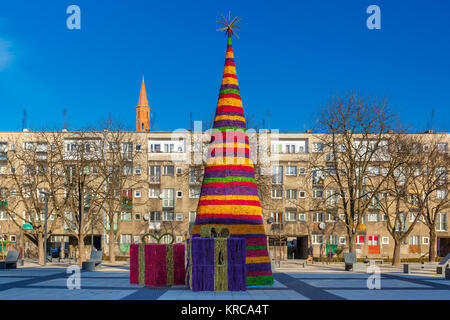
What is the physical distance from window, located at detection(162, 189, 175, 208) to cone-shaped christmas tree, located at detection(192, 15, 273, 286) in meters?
34.9

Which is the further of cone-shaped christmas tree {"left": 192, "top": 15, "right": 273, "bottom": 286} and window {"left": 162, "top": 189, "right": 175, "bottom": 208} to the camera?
window {"left": 162, "top": 189, "right": 175, "bottom": 208}

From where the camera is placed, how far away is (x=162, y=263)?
19.3m

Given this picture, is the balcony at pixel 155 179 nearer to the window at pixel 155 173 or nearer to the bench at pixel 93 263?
the window at pixel 155 173

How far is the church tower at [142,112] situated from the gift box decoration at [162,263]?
69202mm

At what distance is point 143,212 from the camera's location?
177 feet

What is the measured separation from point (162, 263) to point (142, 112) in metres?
70.6

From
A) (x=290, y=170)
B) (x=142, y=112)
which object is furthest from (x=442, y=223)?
(x=142, y=112)

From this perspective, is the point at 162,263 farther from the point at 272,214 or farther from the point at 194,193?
the point at 272,214

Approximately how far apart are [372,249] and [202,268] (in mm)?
40039

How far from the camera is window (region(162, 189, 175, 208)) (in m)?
53.9

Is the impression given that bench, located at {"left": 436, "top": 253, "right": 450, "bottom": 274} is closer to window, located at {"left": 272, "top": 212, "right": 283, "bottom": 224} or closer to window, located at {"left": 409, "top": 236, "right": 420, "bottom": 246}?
window, located at {"left": 272, "top": 212, "right": 283, "bottom": 224}

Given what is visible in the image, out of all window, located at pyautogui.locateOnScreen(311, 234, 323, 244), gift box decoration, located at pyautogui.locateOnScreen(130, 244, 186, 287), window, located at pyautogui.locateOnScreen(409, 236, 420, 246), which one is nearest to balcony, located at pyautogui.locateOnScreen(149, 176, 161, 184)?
window, located at pyautogui.locateOnScreen(311, 234, 323, 244)
